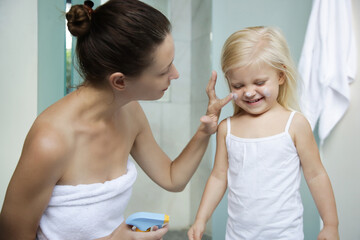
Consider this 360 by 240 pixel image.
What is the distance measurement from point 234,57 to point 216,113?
18 centimetres

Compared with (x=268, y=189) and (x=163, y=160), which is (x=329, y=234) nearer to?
(x=268, y=189)

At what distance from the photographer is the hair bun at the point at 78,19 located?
0.79 metres

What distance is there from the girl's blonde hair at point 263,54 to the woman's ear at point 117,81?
311 millimetres

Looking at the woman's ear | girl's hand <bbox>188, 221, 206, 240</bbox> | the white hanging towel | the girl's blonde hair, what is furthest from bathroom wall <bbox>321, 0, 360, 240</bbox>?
the woman's ear

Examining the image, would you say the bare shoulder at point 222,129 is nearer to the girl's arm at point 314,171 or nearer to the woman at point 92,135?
the woman at point 92,135

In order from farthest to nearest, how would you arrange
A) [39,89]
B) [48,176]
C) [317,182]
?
1. [39,89]
2. [317,182]
3. [48,176]

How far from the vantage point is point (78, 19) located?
2.58ft

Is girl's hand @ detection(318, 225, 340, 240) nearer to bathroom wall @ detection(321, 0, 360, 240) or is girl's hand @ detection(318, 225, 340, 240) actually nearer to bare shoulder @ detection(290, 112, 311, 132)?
bare shoulder @ detection(290, 112, 311, 132)

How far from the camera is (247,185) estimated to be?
3.11ft

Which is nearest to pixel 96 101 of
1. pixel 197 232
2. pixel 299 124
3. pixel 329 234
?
pixel 197 232

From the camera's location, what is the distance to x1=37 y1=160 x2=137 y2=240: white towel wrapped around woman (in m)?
0.84

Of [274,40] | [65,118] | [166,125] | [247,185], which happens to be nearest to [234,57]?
[274,40]

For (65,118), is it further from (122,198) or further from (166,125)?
(166,125)

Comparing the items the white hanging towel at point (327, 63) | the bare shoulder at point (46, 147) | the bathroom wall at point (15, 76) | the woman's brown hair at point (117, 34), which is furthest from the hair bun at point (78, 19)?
the white hanging towel at point (327, 63)
